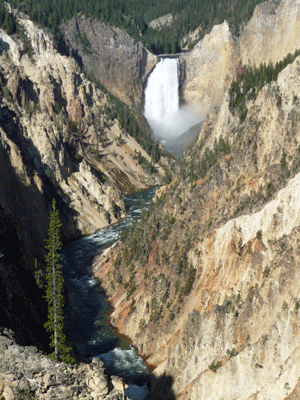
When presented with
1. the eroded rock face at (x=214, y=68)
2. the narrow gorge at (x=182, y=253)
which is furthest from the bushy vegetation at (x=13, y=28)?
the eroded rock face at (x=214, y=68)

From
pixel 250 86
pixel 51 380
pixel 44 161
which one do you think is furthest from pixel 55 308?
pixel 44 161

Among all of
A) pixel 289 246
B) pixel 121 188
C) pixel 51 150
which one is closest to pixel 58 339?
pixel 289 246

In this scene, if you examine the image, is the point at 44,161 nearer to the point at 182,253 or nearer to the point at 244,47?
the point at 182,253

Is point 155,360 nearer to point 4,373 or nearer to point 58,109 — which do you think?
point 4,373

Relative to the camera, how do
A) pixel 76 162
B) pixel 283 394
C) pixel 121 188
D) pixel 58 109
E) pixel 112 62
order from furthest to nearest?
1. pixel 112 62
2. pixel 58 109
3. pixel 121 188
4. pixel 76 162
5. pixel 283 394

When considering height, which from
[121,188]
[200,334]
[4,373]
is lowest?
[121,188]

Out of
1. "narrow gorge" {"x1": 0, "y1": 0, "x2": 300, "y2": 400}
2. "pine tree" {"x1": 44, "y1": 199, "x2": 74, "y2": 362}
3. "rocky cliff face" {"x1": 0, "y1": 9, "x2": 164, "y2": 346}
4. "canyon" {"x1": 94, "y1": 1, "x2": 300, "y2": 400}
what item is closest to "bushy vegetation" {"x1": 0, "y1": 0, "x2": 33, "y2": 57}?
"rocky cliff face" {"x1": 0, "y1": 9, "x2": 164, "y2": 346}
